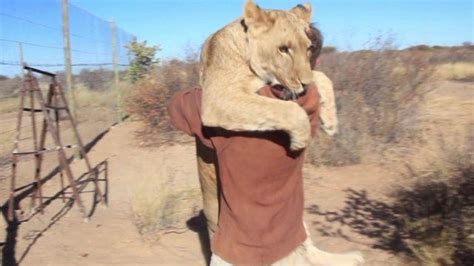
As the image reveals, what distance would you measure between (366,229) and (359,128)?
4.42 meters

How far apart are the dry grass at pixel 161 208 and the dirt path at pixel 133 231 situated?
14 centimetres

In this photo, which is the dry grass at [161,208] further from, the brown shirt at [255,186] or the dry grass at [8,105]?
the brown shirt at [255,186]

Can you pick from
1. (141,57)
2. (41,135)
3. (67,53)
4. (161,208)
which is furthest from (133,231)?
(141,57)

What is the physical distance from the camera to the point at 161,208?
22.1 ft

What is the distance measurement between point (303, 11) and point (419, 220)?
3.82m

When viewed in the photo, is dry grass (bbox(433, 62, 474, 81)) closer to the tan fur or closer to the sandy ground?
the sandy ground

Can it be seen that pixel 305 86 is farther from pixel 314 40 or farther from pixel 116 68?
pixel 116 68

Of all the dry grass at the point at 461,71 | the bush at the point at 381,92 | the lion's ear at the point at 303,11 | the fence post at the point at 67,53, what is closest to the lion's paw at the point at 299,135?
the lion's ear at the point at 303,11

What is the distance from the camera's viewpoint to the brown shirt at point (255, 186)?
229 cm

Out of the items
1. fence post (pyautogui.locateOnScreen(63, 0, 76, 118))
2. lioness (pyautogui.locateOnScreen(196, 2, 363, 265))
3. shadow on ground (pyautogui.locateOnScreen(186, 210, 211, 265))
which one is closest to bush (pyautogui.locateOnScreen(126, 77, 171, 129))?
fence post (pyautogui.locateOnScreen(63, 0, 76, 118))

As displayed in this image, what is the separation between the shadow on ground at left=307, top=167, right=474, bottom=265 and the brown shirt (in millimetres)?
2808

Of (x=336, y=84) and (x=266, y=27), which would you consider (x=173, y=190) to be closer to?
(x=336, y=84)

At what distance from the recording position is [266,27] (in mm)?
2549

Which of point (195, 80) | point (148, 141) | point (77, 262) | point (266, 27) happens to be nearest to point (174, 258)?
point (77, 262)
